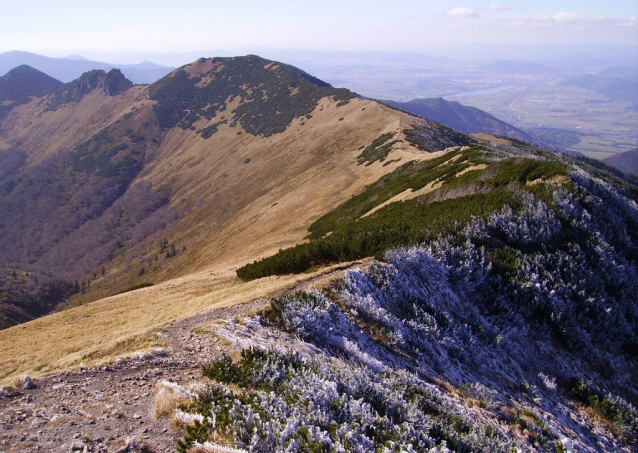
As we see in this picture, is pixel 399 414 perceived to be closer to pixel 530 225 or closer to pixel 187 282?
pixel 530 225

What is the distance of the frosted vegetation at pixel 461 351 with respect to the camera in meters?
7.31

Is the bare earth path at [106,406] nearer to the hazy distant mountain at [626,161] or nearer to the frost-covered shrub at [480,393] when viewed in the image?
the frost-covered shrub at [480,393]

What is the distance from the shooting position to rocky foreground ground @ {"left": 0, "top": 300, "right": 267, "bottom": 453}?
6.72m

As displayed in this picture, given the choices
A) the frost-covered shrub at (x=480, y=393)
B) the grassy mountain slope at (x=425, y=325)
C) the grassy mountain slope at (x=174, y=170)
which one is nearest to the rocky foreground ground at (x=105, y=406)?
the grassy mountain slope at (x=425, y=325)

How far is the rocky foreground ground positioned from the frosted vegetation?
0.76m

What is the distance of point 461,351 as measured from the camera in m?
12.6

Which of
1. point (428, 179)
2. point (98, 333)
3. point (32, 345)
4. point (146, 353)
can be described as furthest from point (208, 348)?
point (428, 179)

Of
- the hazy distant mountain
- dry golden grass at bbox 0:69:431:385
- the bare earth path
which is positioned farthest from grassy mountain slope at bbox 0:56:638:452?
the hazy distant mountain

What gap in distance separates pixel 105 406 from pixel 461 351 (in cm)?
1096

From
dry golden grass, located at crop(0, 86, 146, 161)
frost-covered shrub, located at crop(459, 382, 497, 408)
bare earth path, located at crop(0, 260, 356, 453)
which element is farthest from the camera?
dry golden grass, located at crop(0, 86, 146, 161)

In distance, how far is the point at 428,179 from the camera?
33.0m

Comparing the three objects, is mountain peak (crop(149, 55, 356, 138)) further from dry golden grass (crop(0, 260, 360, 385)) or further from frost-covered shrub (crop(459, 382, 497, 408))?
frost-covered shrub (crop(459, 382, 497, 408))

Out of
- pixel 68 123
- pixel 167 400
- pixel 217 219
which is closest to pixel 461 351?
pixel 167 400

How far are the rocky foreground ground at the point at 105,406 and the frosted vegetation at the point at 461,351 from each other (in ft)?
2.49
